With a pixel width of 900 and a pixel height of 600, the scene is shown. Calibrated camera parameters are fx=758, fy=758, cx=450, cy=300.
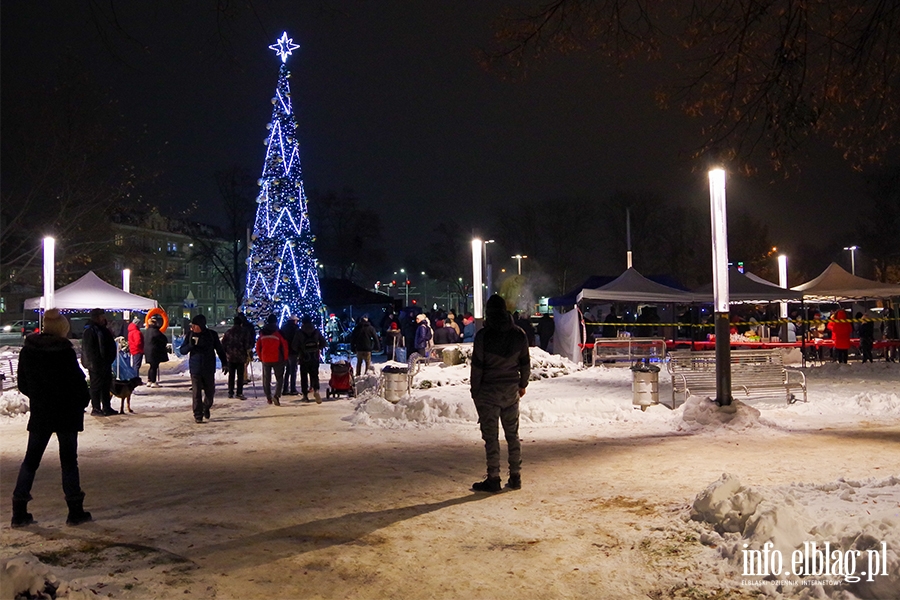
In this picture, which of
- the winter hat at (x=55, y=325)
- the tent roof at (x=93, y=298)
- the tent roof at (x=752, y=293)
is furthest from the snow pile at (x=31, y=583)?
the tent roof at (x=752, y=293)

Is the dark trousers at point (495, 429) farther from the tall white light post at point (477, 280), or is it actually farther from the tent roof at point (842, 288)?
the tent roof at point (842, 288)

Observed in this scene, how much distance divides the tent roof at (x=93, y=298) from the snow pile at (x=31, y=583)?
20538mm

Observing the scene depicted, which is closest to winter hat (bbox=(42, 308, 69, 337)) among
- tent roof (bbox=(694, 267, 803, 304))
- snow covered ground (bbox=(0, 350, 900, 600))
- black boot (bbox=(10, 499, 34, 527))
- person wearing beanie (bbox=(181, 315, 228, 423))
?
black boot (bbox=(10, 499, 34, 527))

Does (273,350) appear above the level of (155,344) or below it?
below

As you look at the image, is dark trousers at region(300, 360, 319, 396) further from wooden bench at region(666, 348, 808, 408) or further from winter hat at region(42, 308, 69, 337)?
winter hat at region(42, 308, 69, 337)

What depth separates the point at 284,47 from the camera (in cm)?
2641

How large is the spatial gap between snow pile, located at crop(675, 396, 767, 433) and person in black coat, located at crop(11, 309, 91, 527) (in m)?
8.29

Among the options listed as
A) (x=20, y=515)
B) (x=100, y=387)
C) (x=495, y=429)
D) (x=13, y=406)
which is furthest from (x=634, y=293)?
(x=20, y=515)

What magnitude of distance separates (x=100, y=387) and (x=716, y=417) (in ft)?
35.3

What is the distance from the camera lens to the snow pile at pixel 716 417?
36.9 ft

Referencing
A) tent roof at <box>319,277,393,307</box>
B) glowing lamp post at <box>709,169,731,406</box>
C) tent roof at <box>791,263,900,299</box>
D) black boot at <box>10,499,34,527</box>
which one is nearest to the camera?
black boot at <box>10,499,34,527</box>

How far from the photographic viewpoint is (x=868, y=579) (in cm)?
439

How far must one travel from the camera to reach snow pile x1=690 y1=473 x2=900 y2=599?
14.7ft

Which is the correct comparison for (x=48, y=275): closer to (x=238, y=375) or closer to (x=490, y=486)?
(x=238, y=375)
